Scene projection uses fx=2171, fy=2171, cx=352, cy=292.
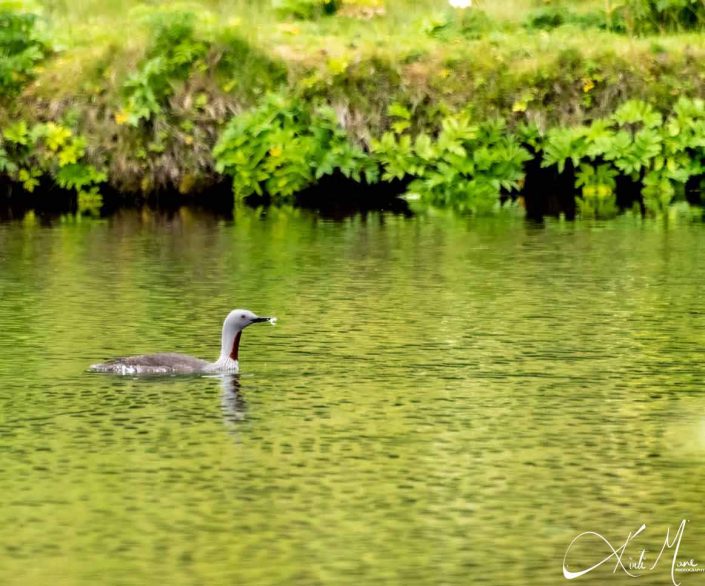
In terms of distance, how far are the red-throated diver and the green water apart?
12 centimetres

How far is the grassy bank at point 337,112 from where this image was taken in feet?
90.0

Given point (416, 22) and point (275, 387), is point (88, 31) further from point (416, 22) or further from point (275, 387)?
point (275, 387)

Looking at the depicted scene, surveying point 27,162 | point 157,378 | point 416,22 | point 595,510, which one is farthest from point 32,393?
point 416,22

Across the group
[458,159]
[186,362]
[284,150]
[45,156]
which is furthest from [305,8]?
[186,362]

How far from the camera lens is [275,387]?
14.8 meters

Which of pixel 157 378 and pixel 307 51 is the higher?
pixel 307 51

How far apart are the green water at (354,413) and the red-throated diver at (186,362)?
0.38 feet

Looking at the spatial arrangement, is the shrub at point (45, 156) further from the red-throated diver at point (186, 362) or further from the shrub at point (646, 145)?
the red-throated diver at point (186, 362)

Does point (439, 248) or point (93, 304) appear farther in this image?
point (439, 248)

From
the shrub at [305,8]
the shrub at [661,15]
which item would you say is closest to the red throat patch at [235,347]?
the shrub at [661,15]

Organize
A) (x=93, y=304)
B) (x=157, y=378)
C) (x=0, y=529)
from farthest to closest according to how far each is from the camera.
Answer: (x=93, y=304), (x=157, y=378), (x=0, y=529)

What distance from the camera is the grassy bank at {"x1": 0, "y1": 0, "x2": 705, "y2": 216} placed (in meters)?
→ 27.4

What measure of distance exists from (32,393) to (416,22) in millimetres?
15533

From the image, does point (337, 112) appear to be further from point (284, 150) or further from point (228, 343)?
point (228, 343)
